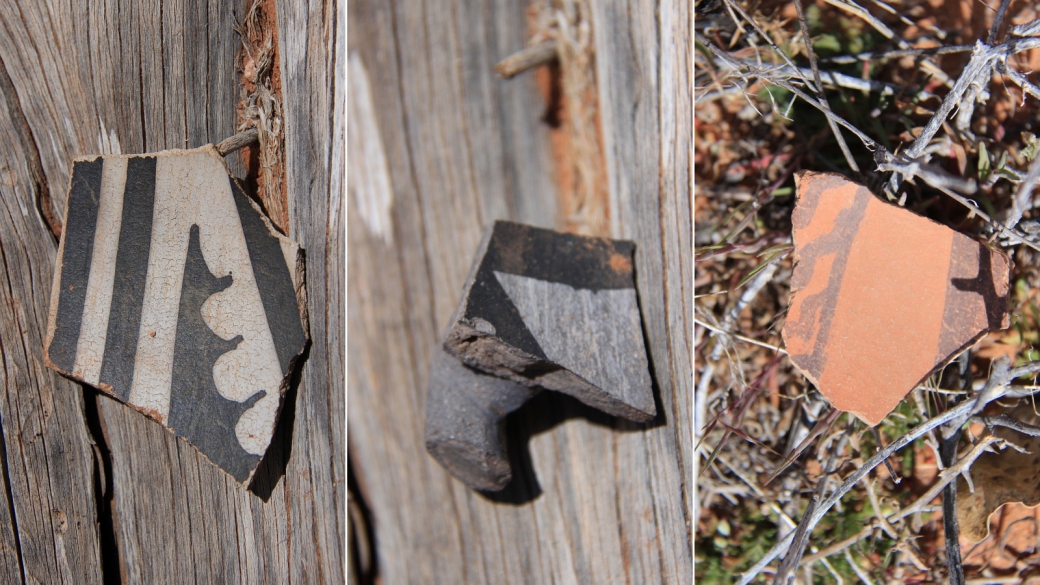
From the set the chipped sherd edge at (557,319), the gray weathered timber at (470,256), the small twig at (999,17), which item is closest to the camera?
the small twig at (999,17)

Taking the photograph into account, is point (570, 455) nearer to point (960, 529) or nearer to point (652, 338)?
point (652, 338)

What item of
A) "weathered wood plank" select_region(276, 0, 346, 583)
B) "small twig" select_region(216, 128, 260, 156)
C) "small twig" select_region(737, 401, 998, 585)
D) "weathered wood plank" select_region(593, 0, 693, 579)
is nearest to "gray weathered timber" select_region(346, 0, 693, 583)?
"weathered wood plank" select_region(593, 0, 693, 579)

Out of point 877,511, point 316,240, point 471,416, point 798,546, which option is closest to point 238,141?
point 316,240

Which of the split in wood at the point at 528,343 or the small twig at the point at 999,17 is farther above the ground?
the small twig at the point at 999,17

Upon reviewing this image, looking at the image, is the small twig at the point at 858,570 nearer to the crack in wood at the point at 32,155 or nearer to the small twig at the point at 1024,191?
the small twig at the point at 1024,191

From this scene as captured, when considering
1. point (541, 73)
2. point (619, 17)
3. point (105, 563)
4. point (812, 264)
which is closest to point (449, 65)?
point (541, 73)

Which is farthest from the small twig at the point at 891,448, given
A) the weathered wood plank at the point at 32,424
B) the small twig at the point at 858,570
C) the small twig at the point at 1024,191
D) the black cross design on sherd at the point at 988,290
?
the weathered wood plank at the point at 32,424

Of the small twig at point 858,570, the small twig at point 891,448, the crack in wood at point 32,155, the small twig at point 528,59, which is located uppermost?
the small twig at point 528,59
